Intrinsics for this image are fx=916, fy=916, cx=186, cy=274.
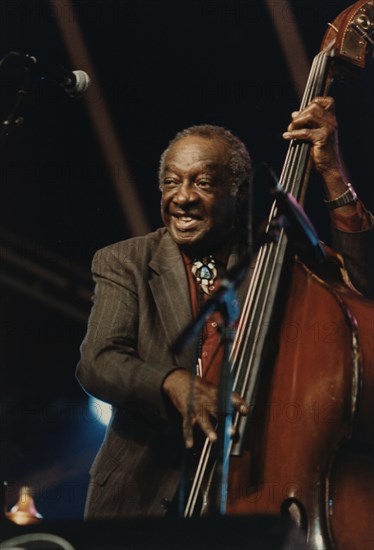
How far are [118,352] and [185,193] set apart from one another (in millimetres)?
661

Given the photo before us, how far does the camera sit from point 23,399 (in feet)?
18.4

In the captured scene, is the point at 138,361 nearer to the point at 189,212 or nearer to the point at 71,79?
the point at 189,212

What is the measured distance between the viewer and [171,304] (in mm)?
3232

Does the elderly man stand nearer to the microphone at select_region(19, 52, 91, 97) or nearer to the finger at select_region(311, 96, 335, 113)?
the finger at select_region(311, 96, 335, 113)

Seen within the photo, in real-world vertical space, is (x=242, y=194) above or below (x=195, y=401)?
above

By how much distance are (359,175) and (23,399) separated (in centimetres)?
248

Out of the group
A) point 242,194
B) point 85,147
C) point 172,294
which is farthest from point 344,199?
point 85,147

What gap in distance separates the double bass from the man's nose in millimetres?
444

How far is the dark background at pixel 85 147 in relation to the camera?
4.80m

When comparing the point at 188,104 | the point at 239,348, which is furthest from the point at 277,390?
the point at 188,104

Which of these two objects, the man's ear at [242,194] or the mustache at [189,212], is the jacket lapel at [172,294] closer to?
the mustache at [189,212]

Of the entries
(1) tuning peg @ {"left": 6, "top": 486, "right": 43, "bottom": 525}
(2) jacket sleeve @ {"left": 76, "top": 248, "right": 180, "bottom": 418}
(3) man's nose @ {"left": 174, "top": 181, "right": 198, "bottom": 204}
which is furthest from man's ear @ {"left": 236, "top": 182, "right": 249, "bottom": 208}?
(1) tuning peg @ {"left": 6, "top": 486, "right": 43, "bottom": 525}

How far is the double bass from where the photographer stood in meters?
2.64

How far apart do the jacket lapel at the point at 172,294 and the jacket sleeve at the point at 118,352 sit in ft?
0.29
